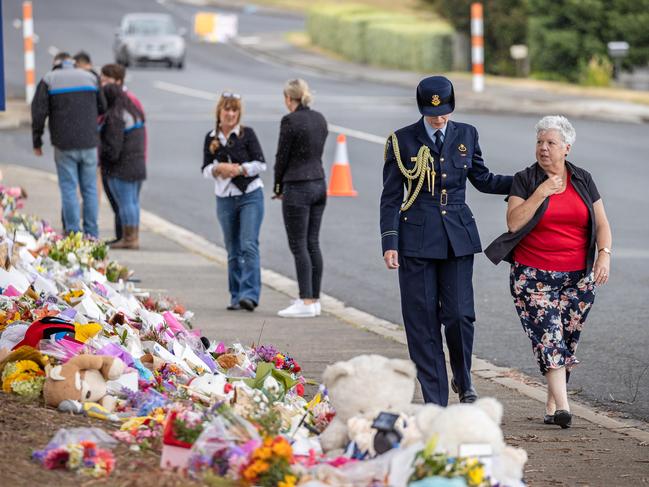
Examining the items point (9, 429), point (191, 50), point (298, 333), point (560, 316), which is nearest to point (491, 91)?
point (191, 50)

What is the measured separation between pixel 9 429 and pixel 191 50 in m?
43.0

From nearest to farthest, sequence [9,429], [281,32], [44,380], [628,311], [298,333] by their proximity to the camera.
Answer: [9,429]
[44,380]
[298,333]
[628,311]
[281,32]

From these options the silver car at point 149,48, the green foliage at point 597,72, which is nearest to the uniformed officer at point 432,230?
the green foliage at point 597,72

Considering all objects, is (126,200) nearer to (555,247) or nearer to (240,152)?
(240,152)

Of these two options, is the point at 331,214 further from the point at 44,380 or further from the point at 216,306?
the point at 44,380

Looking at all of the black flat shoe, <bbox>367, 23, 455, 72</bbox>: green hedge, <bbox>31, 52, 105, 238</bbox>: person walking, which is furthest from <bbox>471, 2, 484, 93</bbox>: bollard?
the black flat shoe

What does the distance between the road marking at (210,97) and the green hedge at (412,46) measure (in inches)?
287

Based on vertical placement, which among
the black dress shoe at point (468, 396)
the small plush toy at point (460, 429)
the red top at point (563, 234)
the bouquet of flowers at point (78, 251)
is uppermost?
the red top at point (563, 234)

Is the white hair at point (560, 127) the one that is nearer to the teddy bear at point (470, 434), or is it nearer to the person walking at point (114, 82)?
the teddy bear at point (470, 434)

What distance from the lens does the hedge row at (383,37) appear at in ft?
130

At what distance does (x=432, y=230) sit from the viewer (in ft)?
25.5

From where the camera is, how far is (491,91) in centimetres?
3206

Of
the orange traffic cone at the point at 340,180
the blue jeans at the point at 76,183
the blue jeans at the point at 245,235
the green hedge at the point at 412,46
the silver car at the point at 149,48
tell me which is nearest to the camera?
the blue jeans at the point at 245,235

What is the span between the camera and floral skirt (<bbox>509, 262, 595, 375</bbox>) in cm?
806
